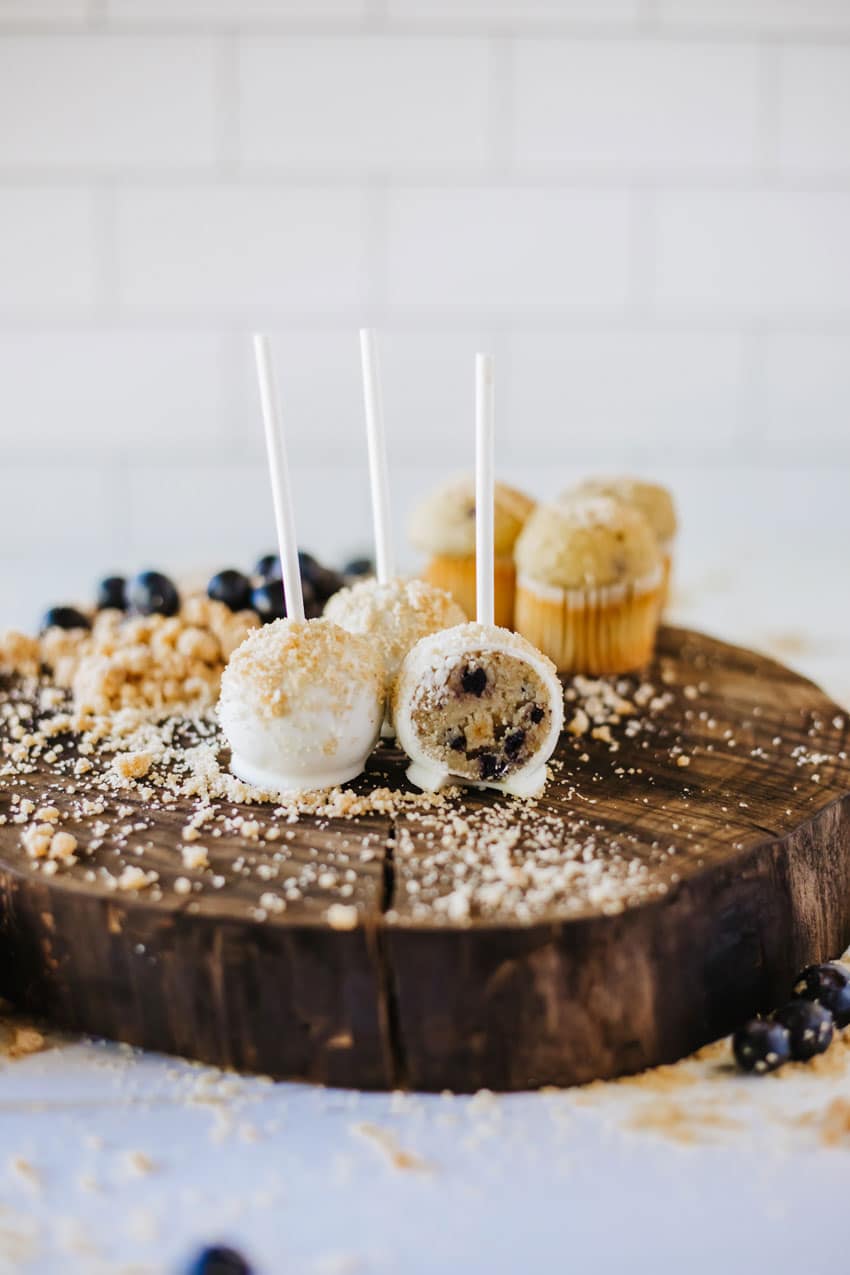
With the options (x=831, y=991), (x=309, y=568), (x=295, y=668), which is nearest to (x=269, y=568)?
(x=309, y=568)

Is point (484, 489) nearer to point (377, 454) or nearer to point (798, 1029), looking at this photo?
point (377, 454)

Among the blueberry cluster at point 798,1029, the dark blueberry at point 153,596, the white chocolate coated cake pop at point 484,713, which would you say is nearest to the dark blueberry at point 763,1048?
the blueberry cluster at point 798,1029

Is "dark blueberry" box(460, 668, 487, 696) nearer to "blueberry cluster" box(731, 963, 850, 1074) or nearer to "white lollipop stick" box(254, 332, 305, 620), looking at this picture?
"white lollipop stick" box(254, 332, 305, 620)

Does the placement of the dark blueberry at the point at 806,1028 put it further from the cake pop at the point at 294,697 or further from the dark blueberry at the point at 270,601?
the dark blueberry at the point at 270,601

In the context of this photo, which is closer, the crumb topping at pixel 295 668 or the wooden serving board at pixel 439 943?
the wooden serving board at pixel 439 943

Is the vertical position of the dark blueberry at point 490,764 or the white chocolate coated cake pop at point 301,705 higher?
the white chocolate coated cake pop at point 301,705

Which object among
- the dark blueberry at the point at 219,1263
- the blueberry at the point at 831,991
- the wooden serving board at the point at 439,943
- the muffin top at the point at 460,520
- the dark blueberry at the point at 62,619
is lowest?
the dark blueberry at the point at 219,1263

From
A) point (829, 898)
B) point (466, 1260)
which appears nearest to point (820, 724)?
point (829, 898)

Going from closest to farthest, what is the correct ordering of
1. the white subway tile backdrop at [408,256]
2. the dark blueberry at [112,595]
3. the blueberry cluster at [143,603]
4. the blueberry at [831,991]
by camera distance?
the blueberry at [831,991], the blueberry cluster at [143,603], the dark blueberry at [112,595], the white subway tile backdrop at [408,256]

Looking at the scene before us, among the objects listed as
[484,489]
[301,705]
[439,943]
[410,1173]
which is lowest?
[410,1173]
